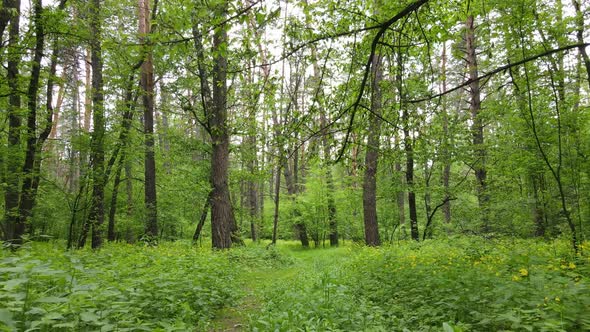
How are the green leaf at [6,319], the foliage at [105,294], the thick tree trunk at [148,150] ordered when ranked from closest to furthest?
the green leaf at [6,319] < the foliage at [105,294] < the thick tree trunk at [148,150]

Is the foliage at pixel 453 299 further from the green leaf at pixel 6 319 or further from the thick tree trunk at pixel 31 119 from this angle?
the thick tree trunk at pixel 31 119

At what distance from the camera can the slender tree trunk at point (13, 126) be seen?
22.4ft

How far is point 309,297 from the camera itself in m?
4.62

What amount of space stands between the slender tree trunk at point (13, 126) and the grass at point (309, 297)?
386cm

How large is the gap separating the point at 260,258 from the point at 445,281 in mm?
7956

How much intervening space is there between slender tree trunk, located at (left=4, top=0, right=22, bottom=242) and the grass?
12.7 ft

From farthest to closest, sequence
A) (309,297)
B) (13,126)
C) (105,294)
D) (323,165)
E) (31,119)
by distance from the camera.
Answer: (13,126), (31,119), (323,165), (309,297), (105,294)

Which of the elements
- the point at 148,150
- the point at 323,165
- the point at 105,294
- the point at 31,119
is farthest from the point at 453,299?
the point at 148,150

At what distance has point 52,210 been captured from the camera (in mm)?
16312

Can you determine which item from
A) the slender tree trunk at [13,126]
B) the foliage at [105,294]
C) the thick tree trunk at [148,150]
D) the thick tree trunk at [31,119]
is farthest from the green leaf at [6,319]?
the thick tree trunk at [148,150]

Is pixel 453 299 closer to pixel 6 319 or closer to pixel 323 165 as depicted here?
pixel 323 165

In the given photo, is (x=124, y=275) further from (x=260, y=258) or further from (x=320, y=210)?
(x=320, y=210)

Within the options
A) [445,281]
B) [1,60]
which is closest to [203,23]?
[445,281]

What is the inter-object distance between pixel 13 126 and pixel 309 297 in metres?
9.29
